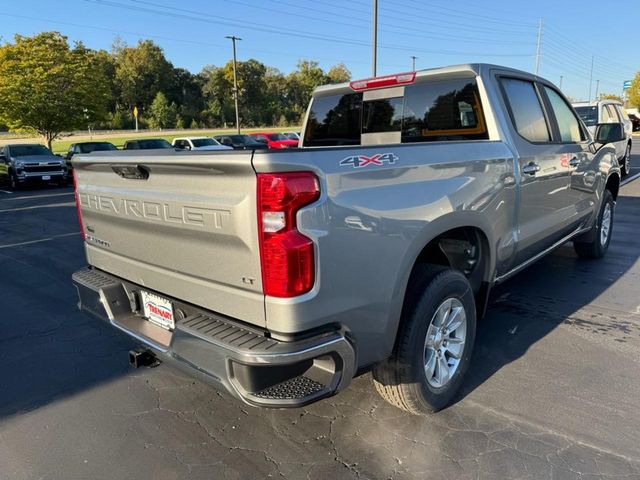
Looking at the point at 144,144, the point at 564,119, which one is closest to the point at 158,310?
the point at 564,119

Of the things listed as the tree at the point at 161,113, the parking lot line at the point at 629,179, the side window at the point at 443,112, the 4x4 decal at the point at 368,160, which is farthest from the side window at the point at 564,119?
the tree at the point at 161,113

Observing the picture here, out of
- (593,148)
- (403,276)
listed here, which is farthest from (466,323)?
(593,148)

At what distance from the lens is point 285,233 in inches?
79.9

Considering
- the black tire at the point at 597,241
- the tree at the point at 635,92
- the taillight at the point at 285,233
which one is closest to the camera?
the taillight at the point at 285,233

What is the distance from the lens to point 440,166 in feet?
8.95

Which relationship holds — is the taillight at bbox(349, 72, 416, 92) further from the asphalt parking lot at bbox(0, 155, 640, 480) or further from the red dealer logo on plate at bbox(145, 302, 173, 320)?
the red dealer logo on plate at bbox(145, 302, 173, 320)

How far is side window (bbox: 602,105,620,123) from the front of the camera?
1257cm

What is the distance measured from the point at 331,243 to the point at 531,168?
2.22m

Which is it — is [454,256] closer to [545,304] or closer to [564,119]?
[545,304]

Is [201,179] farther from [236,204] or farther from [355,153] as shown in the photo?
[355,153]

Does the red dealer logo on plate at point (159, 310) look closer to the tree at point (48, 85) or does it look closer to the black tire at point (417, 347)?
the black tire at point (417, 347)

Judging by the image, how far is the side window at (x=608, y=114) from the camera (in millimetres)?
12566

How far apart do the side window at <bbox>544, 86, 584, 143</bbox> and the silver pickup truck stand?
0.45 metres

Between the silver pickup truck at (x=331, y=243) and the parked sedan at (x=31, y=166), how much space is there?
16.3 meters
